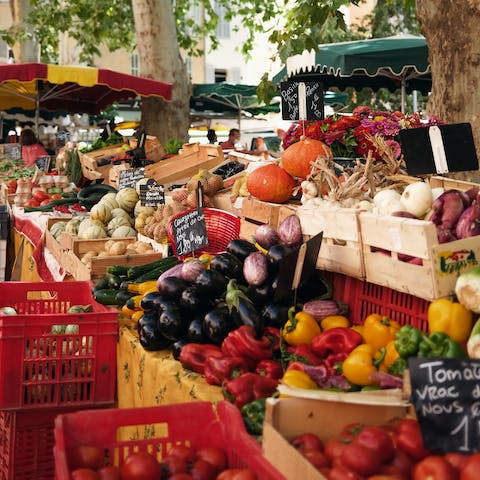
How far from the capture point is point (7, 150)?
52.3 ft

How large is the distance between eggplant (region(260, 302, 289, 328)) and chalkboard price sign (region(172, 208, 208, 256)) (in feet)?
4.22

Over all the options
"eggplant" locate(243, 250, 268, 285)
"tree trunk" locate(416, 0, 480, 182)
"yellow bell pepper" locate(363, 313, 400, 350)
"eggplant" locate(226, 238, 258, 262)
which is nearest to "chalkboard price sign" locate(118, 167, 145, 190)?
"tree trunk" locate(416, 0, 480, 182)

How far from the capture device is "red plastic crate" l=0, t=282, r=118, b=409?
360cm

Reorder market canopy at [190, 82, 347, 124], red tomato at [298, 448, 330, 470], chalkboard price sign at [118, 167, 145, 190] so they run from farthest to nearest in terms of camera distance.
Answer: market canopy at [190, 82, 347, 124], chalkboard price sign at [118, 167, 145, 190], red tomato at [298, 448, 330, 470]

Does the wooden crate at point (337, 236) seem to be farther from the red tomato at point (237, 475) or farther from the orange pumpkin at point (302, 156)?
the red tomato at point (237, 475)

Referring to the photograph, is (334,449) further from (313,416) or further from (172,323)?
(172,323)

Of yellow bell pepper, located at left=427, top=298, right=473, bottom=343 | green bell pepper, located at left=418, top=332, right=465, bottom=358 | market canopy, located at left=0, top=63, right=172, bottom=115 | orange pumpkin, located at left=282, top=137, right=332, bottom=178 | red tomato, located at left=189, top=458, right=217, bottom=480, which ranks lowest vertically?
red tomato, located at left=189, top=458, right=217, bottom=480

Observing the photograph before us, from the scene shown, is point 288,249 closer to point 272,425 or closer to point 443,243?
point 443,243

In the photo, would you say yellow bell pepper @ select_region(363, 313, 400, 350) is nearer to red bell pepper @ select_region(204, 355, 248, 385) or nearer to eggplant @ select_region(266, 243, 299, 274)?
red bell pepper @ select_region(204, 355, 248, 385)

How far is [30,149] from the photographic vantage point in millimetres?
14602

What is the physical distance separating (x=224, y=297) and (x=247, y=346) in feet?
2.09

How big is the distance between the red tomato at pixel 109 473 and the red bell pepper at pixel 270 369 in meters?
0.89

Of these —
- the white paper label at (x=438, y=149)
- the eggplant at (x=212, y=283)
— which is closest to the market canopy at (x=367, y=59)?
the white paper label at (x=438, y=149)

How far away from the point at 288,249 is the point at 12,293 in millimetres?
1879
